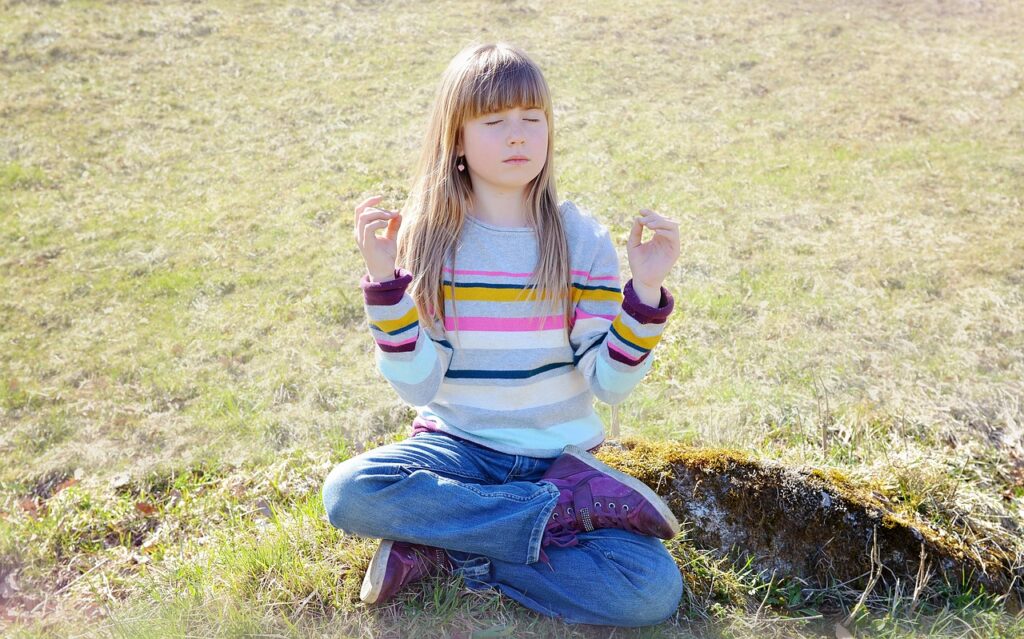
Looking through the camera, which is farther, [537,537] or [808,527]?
[808,527]

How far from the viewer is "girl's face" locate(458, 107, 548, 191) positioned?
252 centimetres

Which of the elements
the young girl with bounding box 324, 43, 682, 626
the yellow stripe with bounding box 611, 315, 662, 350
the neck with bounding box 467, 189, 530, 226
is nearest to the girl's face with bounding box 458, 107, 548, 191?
the young girl with bounding box 324, 43, 682, 626

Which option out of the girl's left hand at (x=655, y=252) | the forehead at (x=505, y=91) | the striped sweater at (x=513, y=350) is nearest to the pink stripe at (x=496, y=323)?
the striped sweater at (x=513, y=350)

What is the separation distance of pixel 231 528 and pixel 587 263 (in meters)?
1.50

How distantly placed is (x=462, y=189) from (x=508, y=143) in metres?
0.26

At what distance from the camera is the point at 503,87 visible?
8.14 feet

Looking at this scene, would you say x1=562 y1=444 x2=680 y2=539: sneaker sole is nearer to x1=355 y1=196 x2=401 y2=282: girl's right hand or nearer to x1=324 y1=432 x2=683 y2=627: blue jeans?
x1=324 y1=432 x2=683 y2=627: blue jeans

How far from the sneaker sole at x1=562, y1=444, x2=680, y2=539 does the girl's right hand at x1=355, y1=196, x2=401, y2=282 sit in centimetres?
79

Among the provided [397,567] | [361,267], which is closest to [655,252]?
[397,567]

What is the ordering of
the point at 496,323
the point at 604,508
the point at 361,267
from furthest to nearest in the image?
the point at 361,267
the point at 496,323
the point at 604,508

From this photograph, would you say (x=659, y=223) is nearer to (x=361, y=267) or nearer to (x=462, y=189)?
(x=462, y=189)

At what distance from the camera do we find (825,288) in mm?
4715

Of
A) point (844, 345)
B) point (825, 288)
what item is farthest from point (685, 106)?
point (844, 345)

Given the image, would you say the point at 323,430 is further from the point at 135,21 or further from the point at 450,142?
the point at 135,21
